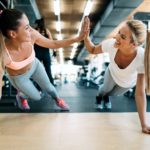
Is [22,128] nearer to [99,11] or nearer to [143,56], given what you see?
[143,56]

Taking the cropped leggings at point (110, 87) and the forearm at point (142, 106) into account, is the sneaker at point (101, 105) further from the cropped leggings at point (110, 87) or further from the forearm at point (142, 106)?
the forearm at point (142, 106)

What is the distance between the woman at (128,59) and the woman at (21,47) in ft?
1.10

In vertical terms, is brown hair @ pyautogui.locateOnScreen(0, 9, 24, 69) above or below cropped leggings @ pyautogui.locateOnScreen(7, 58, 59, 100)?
above

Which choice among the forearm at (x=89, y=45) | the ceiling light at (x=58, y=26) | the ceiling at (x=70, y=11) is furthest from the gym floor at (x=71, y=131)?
the ceiling light at (x=58, y=26)

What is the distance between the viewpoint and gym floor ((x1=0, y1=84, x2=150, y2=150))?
1994mm

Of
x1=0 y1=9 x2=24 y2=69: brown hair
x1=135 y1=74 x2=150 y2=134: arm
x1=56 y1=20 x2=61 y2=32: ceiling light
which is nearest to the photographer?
x1=0 y1=9 x2=24 y2=69: brown hair

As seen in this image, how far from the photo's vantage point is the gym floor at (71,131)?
1.99 meters

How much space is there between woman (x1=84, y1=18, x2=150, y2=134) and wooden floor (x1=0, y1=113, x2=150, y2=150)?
27 cm

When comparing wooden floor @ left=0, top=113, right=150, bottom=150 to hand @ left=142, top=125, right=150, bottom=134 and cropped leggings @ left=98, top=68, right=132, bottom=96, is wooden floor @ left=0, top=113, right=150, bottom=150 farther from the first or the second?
cropped leggings @ left=98, top=68, right=132, bottom=96

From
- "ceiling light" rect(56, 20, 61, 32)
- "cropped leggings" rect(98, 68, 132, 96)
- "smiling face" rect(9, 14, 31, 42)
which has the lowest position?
"cropped leggings" rect(98, 68, 132, 96)

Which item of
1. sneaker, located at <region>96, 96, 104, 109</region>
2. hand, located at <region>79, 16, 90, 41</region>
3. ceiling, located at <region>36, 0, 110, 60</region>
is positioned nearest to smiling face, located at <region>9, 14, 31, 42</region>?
hand, located at <region>79, 16, 90, 41</region>

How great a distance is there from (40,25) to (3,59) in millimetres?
2816

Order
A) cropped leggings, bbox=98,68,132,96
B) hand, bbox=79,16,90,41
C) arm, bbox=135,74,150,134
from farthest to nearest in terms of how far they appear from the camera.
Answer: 1. cropped leggings, bbox=98,68,132,96
2. hand, bbox=79,16,90,41
3. arm, bbox=135,74,150,134

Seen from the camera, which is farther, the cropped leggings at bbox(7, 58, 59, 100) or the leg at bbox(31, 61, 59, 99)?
the leg at bbox(31, 61, 59, 99)
